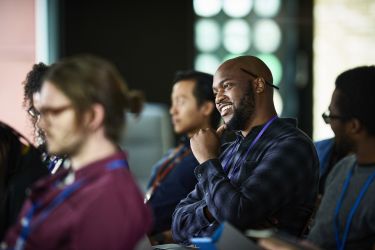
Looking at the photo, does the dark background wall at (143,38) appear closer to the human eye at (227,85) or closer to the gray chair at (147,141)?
the gray chair at (147,141)

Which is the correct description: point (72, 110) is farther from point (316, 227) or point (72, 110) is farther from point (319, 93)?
point (319, 93)

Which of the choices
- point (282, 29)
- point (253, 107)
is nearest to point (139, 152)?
point (282, 29)

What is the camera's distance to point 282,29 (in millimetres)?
6734

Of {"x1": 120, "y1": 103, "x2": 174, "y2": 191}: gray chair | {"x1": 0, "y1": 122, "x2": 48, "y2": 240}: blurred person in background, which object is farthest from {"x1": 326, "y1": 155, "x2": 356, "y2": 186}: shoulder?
{"x1": 120, "y1": 103, "x2": 174, "y2": 191}: gray chair

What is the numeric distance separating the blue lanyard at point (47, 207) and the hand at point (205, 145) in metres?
0.82

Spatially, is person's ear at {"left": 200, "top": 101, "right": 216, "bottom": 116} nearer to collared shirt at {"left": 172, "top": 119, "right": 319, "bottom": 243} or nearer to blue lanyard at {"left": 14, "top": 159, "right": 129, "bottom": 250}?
collared shirt at {"left": 172, "top": 119, "right": 319, "bottom": 243}

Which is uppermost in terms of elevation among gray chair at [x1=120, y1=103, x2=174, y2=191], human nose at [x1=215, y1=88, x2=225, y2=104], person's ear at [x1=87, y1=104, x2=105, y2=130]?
person's ear at [x1=87, y1=104, x2=105, y2=130]

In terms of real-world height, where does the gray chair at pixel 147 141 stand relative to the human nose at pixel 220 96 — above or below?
below

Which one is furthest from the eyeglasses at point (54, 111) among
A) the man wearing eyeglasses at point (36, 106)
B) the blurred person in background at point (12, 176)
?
the man wearing eyeglasses at point (36, 106)

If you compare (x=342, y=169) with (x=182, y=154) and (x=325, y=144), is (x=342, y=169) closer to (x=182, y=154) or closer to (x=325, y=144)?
(x=325, y=144)

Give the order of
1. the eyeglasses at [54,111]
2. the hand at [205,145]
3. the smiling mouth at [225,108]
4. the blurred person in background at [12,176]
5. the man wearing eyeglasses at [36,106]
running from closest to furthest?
the eyeglasses at [54,111] < the blurred person in background at [12,176] < the hand at [205,145] < the smiling mouth at [225,108] < the man wearing eyeglasses at [36,106]

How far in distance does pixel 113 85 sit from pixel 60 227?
37cm

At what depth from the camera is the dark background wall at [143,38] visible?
6.67m

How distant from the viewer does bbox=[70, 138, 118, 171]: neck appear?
1.73 metres
